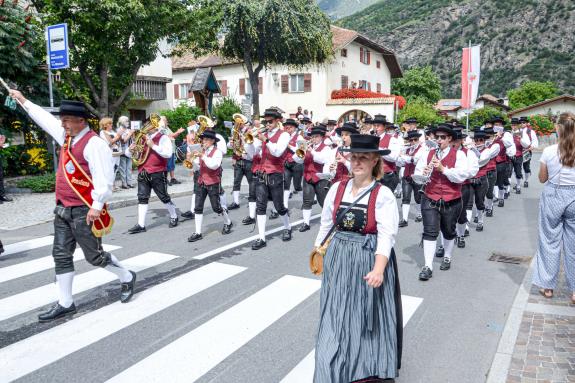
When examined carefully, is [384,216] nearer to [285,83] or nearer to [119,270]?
[119,270]

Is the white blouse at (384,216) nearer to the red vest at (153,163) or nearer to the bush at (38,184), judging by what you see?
the red vest at (153,163)

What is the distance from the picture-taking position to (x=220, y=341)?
14.9ft

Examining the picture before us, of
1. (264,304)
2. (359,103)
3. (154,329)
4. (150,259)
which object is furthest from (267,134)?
(359,103)

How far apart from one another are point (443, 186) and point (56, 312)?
483 cm

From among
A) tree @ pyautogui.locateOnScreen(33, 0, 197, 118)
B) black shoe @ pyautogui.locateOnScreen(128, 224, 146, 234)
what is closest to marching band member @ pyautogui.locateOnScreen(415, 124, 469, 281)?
black shoe @ pyautogui.locateOnScreen(128, 224, 146, 234)

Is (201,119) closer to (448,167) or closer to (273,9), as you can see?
(448,167)

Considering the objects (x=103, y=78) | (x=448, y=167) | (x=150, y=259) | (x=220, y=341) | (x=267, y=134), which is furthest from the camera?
(x=103, y=78)

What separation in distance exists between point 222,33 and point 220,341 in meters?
20.4

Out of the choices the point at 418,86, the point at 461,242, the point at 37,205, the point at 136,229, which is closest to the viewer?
the point at 461,242

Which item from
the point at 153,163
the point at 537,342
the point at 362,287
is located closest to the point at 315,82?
the point at 153,163

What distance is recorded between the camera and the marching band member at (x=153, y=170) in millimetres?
9008

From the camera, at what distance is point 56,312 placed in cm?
505

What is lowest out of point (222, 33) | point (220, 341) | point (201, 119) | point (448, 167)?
point (220, 341)

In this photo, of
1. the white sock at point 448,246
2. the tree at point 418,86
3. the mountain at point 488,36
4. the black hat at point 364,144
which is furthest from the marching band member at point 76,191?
the mountain at point 488,36
